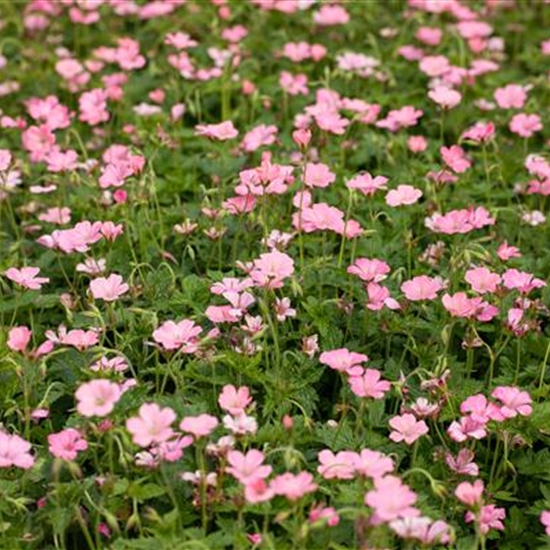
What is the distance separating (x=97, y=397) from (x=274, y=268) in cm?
66

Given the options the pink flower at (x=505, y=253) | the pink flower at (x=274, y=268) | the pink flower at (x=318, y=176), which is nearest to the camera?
the pink flower at (x=274, y=268)

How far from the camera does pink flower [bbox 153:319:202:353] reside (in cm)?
287

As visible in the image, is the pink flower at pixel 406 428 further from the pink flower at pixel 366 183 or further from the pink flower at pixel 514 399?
the pink flower at pixel 366 183

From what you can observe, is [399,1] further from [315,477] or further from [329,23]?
[315,477]

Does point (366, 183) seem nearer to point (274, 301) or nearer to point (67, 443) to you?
point (274, 301)

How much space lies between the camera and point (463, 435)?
2828mm

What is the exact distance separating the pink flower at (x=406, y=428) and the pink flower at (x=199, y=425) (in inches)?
18.6

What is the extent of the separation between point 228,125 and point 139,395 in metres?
1.13

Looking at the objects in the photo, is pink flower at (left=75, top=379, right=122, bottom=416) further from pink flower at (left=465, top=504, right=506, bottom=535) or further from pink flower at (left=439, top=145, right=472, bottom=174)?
pink flower at (left=439, top=145, right=472, bottom=174)

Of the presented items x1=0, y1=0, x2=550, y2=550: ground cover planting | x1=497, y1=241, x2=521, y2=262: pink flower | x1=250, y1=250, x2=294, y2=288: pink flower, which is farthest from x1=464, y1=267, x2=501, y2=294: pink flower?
x1=250, y1=250, x2=294, y2=288: pink flower

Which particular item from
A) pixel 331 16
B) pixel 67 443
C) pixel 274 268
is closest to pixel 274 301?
pixel 274 268

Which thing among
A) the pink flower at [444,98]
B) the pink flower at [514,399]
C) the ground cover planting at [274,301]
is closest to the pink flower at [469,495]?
the ground cover planting at [274,301]

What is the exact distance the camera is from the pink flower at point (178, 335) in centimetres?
287

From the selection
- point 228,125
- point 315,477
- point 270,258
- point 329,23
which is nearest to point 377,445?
point 315,477
